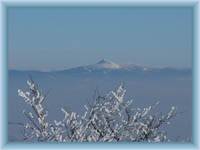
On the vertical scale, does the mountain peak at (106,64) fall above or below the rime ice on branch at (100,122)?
above

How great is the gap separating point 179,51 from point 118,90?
179 millimetres

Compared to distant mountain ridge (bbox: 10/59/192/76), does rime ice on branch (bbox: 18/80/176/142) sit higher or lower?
lower

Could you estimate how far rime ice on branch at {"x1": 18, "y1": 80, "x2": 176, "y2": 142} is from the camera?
3391 millimetres

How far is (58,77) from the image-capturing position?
3393 millimetres

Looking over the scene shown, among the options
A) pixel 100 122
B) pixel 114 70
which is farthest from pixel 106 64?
pixel 100 122

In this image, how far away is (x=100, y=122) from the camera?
348 centimetres

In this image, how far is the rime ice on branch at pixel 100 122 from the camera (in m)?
3.39

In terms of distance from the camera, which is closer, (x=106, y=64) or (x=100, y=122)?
(x=106, y=64)

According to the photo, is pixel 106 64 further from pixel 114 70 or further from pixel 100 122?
pixel 100 122

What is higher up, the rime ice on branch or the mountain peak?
the mountain peak

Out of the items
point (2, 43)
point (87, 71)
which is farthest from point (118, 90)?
point (2, 43)

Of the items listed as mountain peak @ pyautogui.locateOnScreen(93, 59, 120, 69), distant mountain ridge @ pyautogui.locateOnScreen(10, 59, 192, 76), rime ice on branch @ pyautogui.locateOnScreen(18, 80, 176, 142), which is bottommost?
rime ice on branch @ pyautogui.locateOnScreen(18, 80, 176, 142)

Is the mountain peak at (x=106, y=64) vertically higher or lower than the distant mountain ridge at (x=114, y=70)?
higher

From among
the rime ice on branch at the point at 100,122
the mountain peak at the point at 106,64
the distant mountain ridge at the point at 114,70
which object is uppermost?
the mountain peak at the point at 106,64
